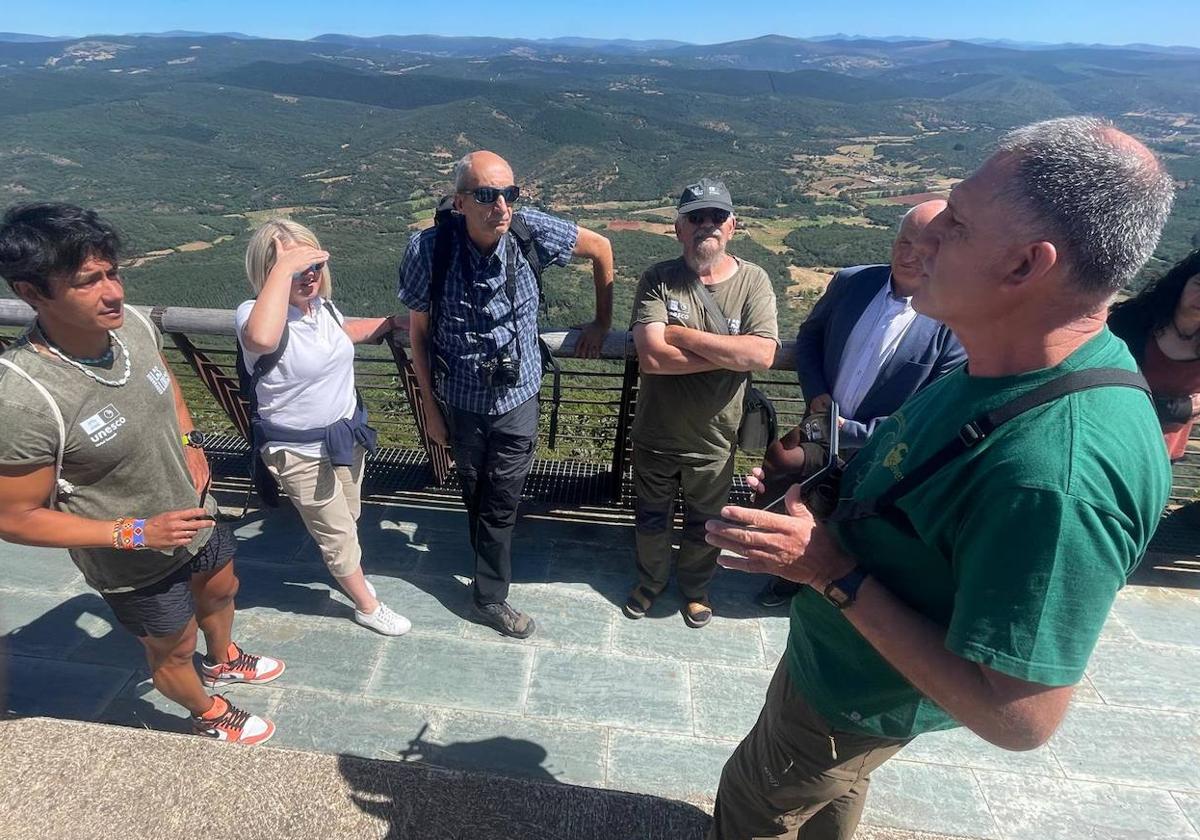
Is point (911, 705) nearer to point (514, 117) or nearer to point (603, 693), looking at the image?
point (603, 693)

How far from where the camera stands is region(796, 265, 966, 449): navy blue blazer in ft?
7.74

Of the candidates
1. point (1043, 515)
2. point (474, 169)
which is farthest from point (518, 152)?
point (1043, 515)

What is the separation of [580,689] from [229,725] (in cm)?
129

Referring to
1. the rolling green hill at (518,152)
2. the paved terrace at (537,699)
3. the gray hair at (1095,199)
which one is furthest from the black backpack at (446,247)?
the rolling green hill at (518,152)

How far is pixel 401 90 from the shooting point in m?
161

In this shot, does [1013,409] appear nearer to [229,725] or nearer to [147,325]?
[147,325]

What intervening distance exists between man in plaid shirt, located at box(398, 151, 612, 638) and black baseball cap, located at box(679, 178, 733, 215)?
384 mm

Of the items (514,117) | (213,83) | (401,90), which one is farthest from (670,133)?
(213,83)

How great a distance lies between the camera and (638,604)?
3207 millimetres

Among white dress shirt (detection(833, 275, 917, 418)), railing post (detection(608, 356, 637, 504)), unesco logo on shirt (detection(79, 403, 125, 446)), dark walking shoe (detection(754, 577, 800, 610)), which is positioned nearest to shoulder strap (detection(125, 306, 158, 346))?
unesco logo on shirt (detection(79, 403, 125, 446))

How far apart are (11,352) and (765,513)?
1.90 meters

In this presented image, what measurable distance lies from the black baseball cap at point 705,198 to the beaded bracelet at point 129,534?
2048 mm

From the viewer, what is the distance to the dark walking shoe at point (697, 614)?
3.14 metres

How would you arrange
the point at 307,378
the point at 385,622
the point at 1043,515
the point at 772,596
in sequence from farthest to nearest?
the point at 772,596
the point at 385,622
the point at 307,378
the point at 1043,515
